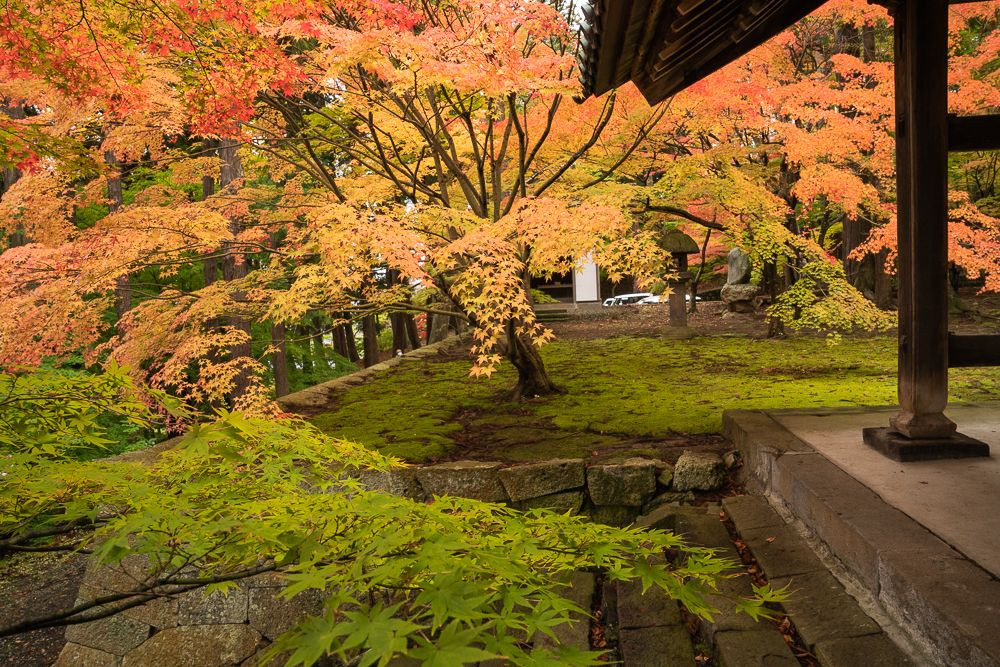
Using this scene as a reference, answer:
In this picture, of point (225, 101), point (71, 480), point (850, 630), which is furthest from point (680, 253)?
point (71, 480)

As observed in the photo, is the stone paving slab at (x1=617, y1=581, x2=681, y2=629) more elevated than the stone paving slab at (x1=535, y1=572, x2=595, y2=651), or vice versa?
the stone paving slab at (x1=617, y1=581, x2=681, y2=629)

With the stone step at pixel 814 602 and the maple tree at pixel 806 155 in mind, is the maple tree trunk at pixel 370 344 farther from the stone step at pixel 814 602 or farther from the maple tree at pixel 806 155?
the stone step at pixel 814 602

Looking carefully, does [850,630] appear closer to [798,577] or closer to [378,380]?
[798,577]

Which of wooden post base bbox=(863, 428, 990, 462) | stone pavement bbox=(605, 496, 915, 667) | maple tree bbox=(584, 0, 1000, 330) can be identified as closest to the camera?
stone pavement bbox=(605, 496, 915, 667)

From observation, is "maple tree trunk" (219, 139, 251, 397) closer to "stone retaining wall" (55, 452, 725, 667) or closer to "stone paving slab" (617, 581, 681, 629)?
"stone retaining wall" (55, 452, 725, 667)

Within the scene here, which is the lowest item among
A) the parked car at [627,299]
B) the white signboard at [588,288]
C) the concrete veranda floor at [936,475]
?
the concrete veranda floor at [936,475]

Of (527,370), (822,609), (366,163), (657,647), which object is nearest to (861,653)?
(822,609)

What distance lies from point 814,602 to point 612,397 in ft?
17.4

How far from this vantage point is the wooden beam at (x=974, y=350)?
4387mm

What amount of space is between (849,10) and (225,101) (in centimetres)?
949

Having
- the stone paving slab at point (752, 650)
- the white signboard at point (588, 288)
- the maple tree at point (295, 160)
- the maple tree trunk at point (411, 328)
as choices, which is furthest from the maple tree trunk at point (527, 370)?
the white signboard at point (588, 288)

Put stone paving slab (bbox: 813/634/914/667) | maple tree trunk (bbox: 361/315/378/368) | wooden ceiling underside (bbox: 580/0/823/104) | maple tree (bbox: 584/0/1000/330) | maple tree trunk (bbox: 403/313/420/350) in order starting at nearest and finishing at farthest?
stone paving slab (bbox: 813/634/914/667), wooden ceiling underside (bbox: 580/0/823/104), maple tree (bbox: 584/0/1000/330), maple tree trunk (bbox: 361/315/378/368), maple tree trunk (bbox: 403/313/420/350)

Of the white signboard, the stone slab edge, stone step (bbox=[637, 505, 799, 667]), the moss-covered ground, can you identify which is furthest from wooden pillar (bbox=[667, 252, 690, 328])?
stone step (bbox=[637, 505, 799, 667])

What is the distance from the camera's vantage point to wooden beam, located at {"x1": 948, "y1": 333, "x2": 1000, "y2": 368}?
439cm
